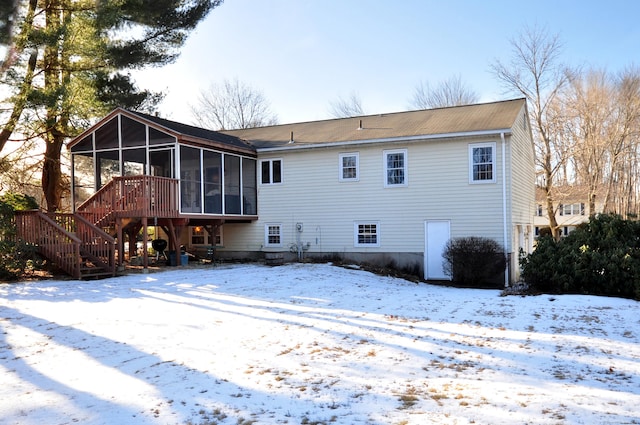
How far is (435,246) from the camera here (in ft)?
56.8

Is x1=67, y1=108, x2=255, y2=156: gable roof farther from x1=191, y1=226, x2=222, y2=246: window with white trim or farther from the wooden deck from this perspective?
x1=191, y1=226, x2=222, y2=246: window with white trim

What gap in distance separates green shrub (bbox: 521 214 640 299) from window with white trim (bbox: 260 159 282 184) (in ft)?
32.7

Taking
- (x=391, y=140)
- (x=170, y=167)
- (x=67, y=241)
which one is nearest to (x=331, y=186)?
(x=391, y=140)

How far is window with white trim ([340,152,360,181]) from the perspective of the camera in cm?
1850

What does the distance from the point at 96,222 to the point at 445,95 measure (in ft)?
111

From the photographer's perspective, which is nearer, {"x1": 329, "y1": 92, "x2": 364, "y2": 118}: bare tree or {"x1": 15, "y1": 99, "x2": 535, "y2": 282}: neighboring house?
{"x1": 15, "y1": 99, "x2": 535, "y2": 282}: neighboring house

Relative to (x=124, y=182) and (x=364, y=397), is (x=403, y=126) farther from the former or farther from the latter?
(x=364, y=397)

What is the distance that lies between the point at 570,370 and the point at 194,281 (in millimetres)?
9388

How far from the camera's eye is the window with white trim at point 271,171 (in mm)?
19984

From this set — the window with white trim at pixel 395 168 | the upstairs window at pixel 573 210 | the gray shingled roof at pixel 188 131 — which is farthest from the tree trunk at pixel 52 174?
the upstairs window at pixel 573 210

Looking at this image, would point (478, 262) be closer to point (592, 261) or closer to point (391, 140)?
point (592, 261)

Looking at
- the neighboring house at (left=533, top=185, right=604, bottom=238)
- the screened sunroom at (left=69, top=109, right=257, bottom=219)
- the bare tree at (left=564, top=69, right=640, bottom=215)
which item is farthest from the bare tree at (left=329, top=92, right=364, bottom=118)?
the screened sunroom at (left=69, top=109, right=257, bottom=219)

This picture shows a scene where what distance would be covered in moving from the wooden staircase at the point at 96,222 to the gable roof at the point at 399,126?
5700 millimetres

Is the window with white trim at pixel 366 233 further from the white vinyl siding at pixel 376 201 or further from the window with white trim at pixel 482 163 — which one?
the window with white trim at pixel 482 163
